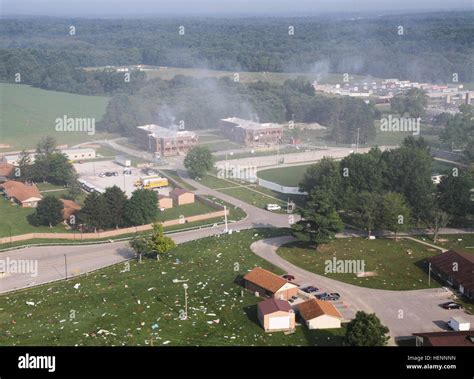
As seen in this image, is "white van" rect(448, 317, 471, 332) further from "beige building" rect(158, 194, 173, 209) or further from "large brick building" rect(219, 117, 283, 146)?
"large brick building" rect(219, 117, 283, 146)

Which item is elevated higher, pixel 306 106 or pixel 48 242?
pixel 306 106

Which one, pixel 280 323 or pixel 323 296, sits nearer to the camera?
pixel 280 323

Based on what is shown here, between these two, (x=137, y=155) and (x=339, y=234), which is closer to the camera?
(x=339, y=234)

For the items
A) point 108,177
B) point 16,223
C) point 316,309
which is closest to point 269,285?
point 316,309

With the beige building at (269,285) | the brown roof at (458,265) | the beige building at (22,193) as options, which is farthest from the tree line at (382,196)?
the beige building at (22,193)

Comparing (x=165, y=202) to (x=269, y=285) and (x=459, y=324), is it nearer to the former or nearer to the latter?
(x=269, y=285)

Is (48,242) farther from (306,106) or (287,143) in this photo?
(306,106)

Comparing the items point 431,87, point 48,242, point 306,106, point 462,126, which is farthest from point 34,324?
point 431,87
